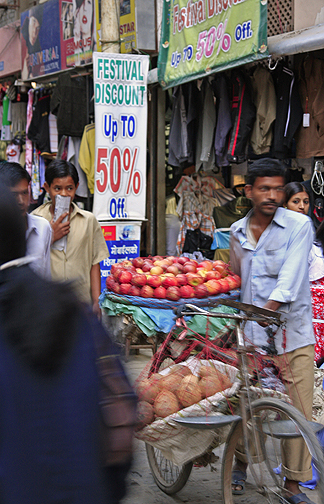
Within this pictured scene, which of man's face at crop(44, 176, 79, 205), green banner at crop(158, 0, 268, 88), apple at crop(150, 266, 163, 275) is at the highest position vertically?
green banner at crop(158, 0, 268, 88)

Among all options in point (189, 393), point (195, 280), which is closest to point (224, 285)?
point (195, 280)

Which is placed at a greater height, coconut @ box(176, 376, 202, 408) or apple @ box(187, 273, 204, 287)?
apple @ box(187, 273, 204, 287)

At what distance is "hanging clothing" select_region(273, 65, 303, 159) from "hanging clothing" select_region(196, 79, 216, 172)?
99 cm

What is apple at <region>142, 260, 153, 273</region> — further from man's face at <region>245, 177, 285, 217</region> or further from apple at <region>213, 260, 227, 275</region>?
man's face at <region>245, 177, 285, 217</region>

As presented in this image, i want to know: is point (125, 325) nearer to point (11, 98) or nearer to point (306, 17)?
point (306, 17)

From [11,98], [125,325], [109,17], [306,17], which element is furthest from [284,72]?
[11,98]

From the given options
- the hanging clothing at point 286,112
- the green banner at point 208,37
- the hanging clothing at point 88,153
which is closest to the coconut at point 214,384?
the green banner at point 208,37

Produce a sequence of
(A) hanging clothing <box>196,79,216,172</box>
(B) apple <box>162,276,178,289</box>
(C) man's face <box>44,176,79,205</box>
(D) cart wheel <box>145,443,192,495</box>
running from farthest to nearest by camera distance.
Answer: (A) hanging clothing <box>196,79,216,172</box> → (B) apple <box>162,276,178,289</box> → (C) man's face <box>44,176,79,205</box> → (D) cart wheel <box>145,443,192,495</box>

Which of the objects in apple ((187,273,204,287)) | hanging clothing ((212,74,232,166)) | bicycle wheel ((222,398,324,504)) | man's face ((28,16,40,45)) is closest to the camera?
bicycle wheel ((222,398,324,504))

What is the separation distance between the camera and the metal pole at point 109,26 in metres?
6.80

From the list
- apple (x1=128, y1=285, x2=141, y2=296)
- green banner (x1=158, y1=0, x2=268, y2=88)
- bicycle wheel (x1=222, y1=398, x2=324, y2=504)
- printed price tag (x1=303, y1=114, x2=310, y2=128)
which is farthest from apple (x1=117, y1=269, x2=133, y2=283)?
printed price tag (x1=303, y1=114, x2=310, y2=128)

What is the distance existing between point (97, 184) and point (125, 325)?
114 inches

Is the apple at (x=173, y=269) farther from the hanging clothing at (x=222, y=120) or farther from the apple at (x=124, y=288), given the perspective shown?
the hanging clothing at (x=222, y=120)

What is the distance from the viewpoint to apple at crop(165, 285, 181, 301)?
165 inches
